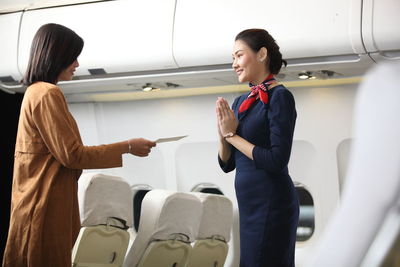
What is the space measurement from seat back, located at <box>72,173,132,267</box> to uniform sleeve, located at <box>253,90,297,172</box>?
6.13 feet

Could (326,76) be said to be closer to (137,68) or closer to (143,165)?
(137,68)

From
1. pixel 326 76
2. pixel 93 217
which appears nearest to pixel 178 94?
pixel 326 76

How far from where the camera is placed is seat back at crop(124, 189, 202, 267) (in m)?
4.84

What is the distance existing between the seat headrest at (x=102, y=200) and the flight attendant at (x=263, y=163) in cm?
164

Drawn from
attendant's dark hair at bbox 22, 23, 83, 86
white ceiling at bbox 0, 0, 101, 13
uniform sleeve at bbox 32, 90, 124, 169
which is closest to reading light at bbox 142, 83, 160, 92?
white ceiling at bbox 0, 0, 101, 13

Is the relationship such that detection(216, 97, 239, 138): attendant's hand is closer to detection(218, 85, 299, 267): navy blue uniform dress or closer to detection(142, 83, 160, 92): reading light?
detection(218, 85, 299, 267): navy blue uniform dress

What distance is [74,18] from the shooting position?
5.75 metres

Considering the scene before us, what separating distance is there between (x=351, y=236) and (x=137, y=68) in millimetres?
4472

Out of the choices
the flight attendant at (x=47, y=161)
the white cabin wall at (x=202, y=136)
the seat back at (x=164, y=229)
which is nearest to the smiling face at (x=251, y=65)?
the flight attendant at (x=47, y=161)

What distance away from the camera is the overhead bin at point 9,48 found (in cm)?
604

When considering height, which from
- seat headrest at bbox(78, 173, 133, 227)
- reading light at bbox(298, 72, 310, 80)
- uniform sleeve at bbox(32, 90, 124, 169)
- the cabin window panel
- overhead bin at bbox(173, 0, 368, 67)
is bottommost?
the cabin window panel

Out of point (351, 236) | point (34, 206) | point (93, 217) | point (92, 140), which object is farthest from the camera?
point (92, 140)

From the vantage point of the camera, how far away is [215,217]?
5.41 metres

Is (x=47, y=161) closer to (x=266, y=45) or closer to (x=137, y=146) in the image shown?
(x=137, y=146)
